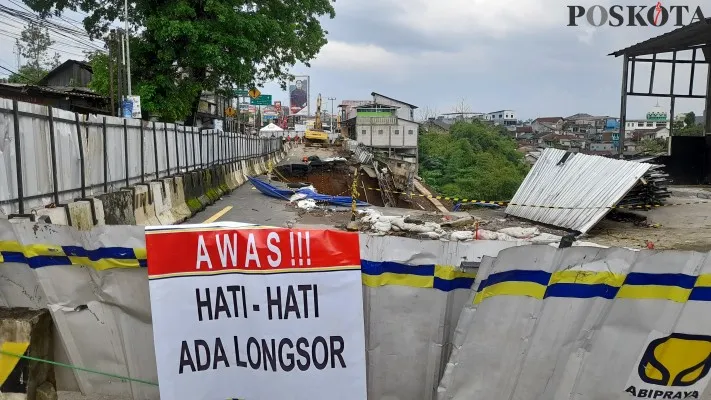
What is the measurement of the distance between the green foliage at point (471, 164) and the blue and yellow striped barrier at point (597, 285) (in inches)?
1862

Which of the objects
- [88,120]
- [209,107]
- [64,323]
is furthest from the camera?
[209,107]

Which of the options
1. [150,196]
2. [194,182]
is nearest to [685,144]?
[194,182]

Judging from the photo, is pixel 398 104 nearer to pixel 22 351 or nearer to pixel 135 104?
pixel 135 104

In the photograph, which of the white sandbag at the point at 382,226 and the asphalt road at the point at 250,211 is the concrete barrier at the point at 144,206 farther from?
the white sandbag at the point at 382,226

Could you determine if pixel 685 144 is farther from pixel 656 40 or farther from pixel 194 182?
pixel 194 182

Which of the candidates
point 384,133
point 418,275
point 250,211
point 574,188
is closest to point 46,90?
point 250,211

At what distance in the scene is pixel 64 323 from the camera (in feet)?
12.8

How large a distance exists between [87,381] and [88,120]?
622 centimetres

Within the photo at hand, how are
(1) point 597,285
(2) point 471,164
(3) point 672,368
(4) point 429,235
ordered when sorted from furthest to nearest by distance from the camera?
(2) point 471,164 → (4) point 429,235 → (3) point 672,368 → (1) point 597,285

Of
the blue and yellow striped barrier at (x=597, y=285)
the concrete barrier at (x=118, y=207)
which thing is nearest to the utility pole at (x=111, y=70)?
the concrete barrier at (x=118, y=207)

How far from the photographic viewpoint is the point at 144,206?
11.2 m

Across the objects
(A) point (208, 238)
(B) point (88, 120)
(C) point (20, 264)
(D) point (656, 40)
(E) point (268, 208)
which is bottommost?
(E) point (268, 208)

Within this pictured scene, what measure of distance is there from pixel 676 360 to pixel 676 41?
59.6 ft

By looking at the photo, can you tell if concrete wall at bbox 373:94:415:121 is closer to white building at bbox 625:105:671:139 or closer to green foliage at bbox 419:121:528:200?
green foliage at bbox 419:121:528:200
